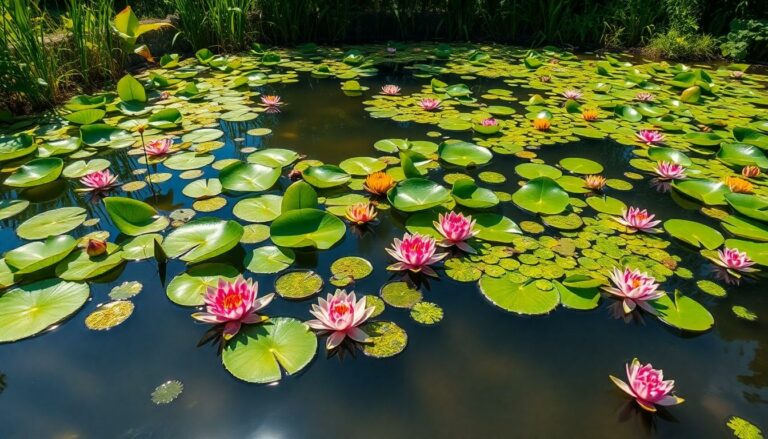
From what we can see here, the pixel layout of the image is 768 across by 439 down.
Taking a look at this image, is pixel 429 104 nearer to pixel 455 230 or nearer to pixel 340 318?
pixel 455 230

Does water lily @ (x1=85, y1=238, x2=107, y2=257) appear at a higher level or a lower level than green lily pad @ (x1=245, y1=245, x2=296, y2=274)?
higher

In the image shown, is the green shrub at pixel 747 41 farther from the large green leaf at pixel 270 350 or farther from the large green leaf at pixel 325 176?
the large green leaf at pixel 270 350

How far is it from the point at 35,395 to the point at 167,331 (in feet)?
1.29

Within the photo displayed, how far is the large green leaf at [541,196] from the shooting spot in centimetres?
230

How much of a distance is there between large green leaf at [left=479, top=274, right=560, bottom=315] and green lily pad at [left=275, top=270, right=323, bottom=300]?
2.20 feet

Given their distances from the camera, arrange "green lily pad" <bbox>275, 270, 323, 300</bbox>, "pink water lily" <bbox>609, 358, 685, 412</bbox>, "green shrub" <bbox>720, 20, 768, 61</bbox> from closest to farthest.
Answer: "pink water lily" <bbox>609, 358, 685, 412</bbox>
"green lily pad" <bbox>275, 270, 323, 300</bbox>
"green shrub" <bbox>720, 20, 768, 61</bbox>

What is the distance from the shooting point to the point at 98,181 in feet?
7.91

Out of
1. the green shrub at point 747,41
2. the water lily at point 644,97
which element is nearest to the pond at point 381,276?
the water lily at point 644,97

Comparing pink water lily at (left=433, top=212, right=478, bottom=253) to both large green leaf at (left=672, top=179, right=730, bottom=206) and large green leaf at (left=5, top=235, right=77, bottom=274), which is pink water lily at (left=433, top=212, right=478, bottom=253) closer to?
large green leaf at (left=672, top=179, right=730, bottom=206)

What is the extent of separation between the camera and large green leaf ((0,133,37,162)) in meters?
2.72

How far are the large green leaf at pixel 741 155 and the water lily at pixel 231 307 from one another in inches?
121

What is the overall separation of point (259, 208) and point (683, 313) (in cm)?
189

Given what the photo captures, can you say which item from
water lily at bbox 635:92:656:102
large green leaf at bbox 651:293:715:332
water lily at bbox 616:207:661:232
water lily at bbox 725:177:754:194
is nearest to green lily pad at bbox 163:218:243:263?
large green leaf at bbox 651:293:715:332

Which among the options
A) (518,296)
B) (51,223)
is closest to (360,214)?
(518,296)
